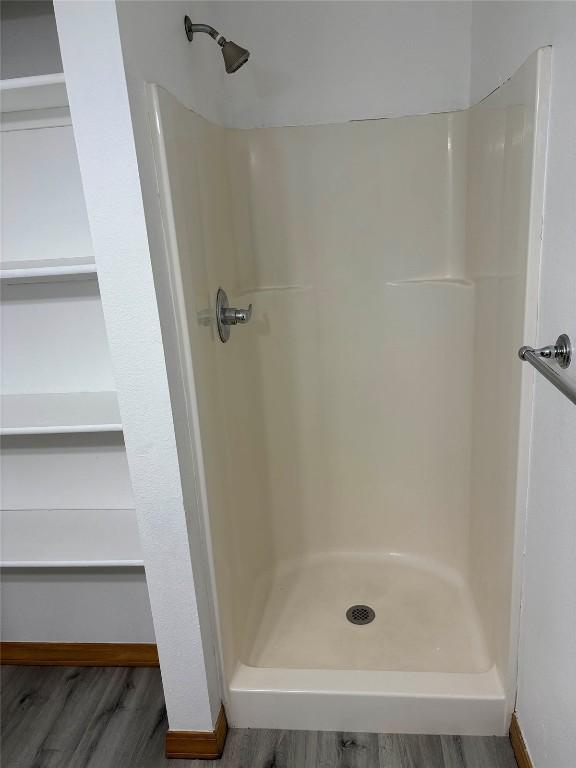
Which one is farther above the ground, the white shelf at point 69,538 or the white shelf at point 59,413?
the white shelf at point 59,413

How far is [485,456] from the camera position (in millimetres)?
1761

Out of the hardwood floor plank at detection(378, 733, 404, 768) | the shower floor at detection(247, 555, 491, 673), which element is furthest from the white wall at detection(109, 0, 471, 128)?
the hardwood floor plank at detection(378, 733, 404, 768)

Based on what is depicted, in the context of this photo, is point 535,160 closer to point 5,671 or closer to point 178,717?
point 178,717

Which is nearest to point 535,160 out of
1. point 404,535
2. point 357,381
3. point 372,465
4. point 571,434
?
point 571,434

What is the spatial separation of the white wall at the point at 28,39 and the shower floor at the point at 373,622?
1.72 meters

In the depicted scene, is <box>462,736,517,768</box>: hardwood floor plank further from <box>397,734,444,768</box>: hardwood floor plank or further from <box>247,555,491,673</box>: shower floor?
<box>247,555,491,673</box>: shower floor

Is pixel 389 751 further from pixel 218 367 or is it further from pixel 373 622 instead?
pixel 218 367

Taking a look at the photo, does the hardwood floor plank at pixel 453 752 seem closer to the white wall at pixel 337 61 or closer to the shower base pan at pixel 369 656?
the shower base pan at pixel 369 656

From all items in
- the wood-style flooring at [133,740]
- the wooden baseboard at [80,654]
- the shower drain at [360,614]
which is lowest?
the wood-style flooring at [133,740]

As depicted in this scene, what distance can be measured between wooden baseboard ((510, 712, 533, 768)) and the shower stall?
34 mm

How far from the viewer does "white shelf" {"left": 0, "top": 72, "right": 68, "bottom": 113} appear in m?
1.22

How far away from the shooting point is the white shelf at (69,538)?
64.3 inches

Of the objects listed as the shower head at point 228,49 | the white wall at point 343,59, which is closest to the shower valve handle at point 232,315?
the shower head at point 228,49

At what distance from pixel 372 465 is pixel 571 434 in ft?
3.79
